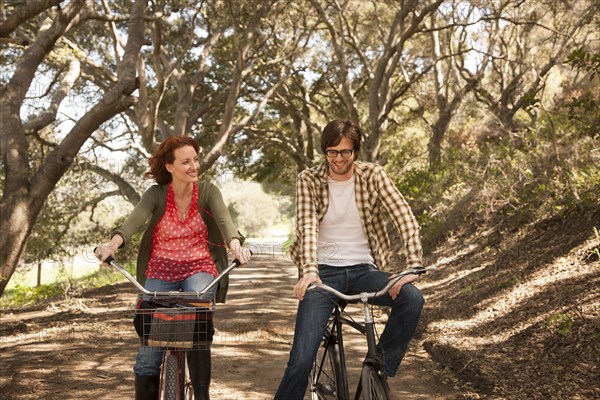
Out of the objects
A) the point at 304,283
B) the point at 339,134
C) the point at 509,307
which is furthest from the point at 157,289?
the point at 509,307

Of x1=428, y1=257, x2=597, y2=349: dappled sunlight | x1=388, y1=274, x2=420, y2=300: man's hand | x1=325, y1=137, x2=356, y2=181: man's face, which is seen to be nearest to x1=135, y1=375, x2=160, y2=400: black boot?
x1=388, y1=274, x2=420, y2=300: man's hand

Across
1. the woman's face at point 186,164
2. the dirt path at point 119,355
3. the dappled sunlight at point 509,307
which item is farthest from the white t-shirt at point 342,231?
the dappled sunlight at point 509,307

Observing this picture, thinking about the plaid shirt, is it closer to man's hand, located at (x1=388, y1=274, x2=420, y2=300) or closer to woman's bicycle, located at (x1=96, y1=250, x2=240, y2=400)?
man's hand, located at (x1=388, y1=274, x2=420, y2=300)

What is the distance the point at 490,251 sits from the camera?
12.0 metres

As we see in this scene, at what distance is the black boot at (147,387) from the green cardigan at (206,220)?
57 cm

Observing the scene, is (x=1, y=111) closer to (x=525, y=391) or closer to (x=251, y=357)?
(x=251, y=357)

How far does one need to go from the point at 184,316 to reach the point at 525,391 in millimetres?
3062

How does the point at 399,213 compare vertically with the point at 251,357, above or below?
above

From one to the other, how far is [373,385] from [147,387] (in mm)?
1287

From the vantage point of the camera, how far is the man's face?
161 inches

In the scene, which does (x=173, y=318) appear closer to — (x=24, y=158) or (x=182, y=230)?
(x=182, y=230)

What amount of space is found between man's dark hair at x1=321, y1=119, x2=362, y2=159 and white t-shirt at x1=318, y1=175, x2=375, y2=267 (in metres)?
0.25

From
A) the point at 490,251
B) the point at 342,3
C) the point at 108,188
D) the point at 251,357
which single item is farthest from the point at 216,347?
the point at 108,188

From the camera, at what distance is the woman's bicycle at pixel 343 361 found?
3.54 meters
